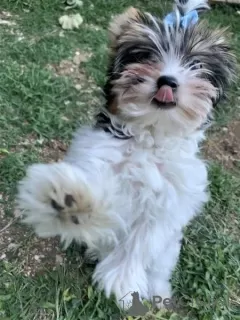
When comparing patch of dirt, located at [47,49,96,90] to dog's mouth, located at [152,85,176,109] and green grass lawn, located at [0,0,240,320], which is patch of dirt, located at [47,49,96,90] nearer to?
green grass lawn, located at [0,0,240,320]

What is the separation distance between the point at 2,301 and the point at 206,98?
3.82 feet

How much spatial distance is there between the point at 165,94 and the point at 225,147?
1514 mm

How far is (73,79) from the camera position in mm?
3676

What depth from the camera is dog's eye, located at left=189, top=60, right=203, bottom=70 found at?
2.08 metres

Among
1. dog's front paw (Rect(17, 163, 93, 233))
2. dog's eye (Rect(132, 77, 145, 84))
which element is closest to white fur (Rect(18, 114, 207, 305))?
dog's front paw (Rect(17, 163, 93, 233))

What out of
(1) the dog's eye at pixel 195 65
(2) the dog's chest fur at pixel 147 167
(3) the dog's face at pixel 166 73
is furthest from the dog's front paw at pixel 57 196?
(1) the dog's eye at pixel 195 65

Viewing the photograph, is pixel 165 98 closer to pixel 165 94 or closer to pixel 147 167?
pixel 165 94

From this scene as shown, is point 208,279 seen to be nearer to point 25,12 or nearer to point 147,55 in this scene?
point 147,55

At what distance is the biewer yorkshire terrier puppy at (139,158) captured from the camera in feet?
6.52

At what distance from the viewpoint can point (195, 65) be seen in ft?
6.84

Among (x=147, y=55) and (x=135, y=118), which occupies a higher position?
(x=147, y=55)

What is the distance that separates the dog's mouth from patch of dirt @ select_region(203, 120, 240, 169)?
1375 mm

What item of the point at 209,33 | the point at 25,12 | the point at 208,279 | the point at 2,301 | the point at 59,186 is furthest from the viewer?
the point at 25,12

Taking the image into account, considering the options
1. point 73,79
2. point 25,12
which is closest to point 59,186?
point 73,79
